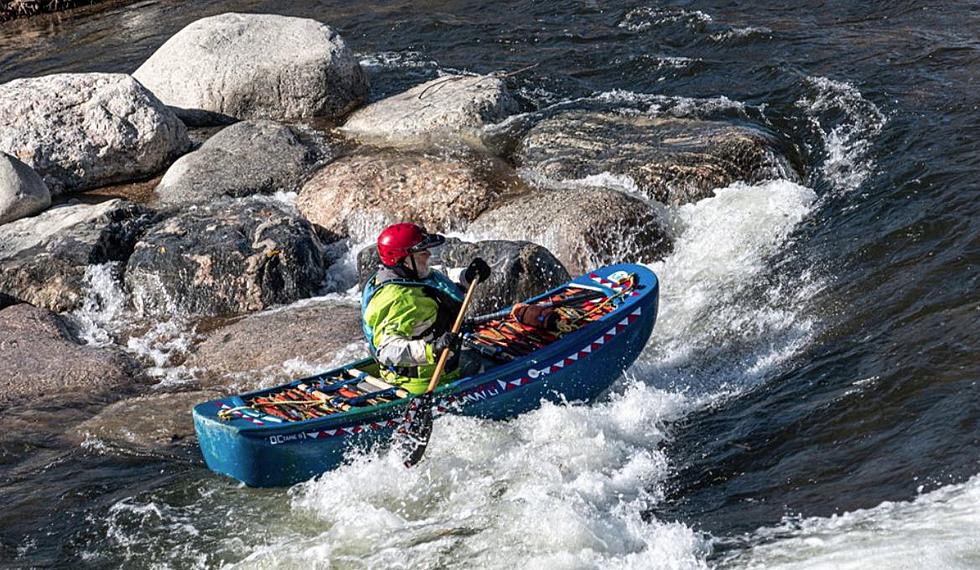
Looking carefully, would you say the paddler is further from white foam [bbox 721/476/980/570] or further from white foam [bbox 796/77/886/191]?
white foam [bbox 796/77/886/191]

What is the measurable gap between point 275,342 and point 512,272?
187cm

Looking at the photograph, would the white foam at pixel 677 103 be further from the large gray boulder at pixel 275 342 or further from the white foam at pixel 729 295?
the large gray boulder at pixel 275 342

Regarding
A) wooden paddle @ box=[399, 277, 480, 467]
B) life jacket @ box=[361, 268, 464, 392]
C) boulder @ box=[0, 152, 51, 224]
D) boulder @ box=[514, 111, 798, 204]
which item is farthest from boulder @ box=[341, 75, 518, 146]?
wooden paddle @ box=[399, 277, 480, 467]

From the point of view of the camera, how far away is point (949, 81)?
37.8 feet

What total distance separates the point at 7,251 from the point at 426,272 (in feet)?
15.3

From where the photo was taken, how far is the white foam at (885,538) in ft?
17.3

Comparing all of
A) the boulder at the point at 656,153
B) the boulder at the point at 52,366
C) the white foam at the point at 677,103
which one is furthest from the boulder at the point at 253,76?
the boulder at the point at 52,366

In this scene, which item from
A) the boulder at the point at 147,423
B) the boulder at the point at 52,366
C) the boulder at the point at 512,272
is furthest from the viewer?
the boulder at the point at 512,272

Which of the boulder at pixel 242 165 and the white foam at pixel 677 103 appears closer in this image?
the boulder at pixel 242 165

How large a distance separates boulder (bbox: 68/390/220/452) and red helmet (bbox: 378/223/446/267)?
193 centimetres

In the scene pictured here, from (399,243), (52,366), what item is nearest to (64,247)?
(52,366)

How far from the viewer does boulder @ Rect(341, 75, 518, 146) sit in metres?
12.1

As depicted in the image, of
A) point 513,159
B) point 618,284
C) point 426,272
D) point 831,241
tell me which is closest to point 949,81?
point 831,241

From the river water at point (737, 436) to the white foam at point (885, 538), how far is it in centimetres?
1
